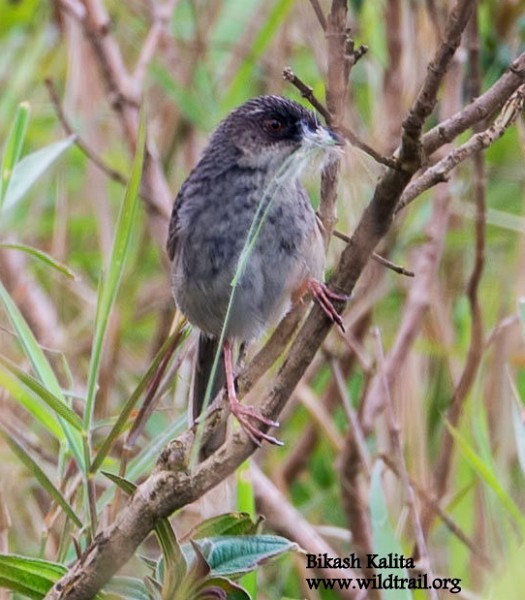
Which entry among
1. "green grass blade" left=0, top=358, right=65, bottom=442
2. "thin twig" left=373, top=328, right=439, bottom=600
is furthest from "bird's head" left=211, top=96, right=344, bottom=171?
"green grass blade" left=0, top=358, right=65, bottom=442

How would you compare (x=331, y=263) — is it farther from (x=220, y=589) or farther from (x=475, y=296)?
(x=220, y=589)

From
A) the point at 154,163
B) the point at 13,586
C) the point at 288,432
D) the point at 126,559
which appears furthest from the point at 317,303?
the point at 288,432

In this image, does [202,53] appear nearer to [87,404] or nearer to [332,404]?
[332,404]

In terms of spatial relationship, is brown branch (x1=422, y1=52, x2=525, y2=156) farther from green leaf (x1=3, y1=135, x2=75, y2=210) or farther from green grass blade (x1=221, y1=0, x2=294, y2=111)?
green grass blade (x1=221, y1=0, x2=294, y2=111)

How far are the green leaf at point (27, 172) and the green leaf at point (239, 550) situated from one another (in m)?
0.92

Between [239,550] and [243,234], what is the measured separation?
1.15 m

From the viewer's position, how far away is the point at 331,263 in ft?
9.66

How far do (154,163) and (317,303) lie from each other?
210cm

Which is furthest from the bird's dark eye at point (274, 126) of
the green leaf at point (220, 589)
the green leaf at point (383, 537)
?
the green leaf at point (220, 589)

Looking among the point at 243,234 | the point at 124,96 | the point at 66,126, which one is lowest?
the point at 243,234

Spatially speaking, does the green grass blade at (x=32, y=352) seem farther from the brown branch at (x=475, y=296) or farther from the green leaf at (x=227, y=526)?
the brown branch at (x=475, y=296)

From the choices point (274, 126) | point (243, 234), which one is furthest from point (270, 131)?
point (243, 234)

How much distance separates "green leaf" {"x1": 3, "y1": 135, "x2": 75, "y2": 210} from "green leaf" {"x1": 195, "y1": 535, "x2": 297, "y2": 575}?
3.00 ft

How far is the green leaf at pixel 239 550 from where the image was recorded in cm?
170
